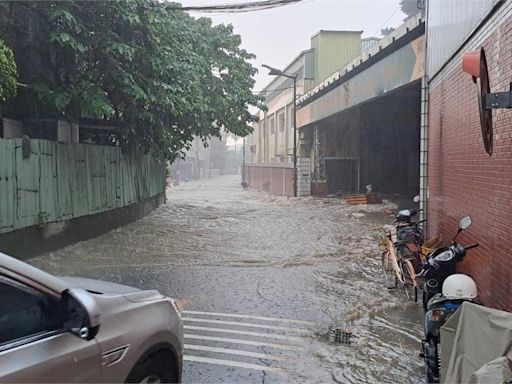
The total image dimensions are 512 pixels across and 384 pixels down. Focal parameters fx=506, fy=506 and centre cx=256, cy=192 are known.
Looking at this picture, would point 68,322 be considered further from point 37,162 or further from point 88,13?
point 88,13

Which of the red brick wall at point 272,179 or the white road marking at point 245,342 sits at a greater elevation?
the red brick wall at point 272,179

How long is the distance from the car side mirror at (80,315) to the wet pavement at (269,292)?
6.90 feet

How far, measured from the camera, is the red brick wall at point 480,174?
4738mm

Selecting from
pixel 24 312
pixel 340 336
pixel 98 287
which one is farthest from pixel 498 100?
pixel 24 312

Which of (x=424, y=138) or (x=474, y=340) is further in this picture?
(x=424, y=138)

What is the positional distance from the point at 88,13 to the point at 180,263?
17.5 ft

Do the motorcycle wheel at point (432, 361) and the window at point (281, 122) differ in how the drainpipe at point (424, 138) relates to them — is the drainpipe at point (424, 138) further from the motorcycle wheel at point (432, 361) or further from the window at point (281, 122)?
the window at point (281, 122)

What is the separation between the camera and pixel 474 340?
3.21m

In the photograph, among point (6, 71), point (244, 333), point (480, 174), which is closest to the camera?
point (244, 333)

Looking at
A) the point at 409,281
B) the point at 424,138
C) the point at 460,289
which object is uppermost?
the point at 424,138

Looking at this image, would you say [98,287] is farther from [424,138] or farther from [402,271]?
[424,138]

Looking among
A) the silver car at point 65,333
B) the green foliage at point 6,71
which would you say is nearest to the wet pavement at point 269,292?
the silver car at point 65,333

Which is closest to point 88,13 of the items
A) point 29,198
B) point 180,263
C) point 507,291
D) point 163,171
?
point 29,198

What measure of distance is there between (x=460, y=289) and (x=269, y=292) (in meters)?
3.84
